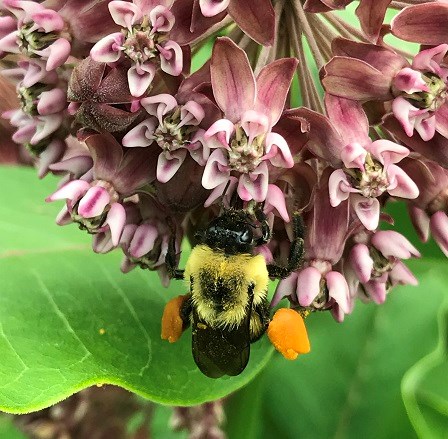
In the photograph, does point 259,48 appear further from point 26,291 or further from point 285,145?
point 26,291

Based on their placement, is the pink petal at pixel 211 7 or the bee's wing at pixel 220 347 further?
the bee's wing at pixel 220 347

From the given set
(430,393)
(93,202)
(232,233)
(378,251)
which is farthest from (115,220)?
(430,393)

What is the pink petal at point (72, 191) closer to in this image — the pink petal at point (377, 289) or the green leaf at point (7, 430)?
the pink petal at point (377, 289)

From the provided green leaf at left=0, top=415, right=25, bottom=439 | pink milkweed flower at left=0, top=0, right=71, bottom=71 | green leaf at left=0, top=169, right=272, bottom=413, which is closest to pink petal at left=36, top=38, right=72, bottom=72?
pink milkweed flower at left=0, top=0, right=71, bottom=71

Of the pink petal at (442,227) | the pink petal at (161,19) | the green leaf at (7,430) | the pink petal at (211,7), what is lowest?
the green leaf at (7,430)

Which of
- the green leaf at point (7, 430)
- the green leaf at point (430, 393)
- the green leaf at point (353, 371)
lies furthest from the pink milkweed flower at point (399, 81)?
the green leaf at point (7, 430)

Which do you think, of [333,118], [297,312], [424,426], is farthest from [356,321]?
[333,118]

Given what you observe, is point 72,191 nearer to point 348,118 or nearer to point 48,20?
point 48,20
